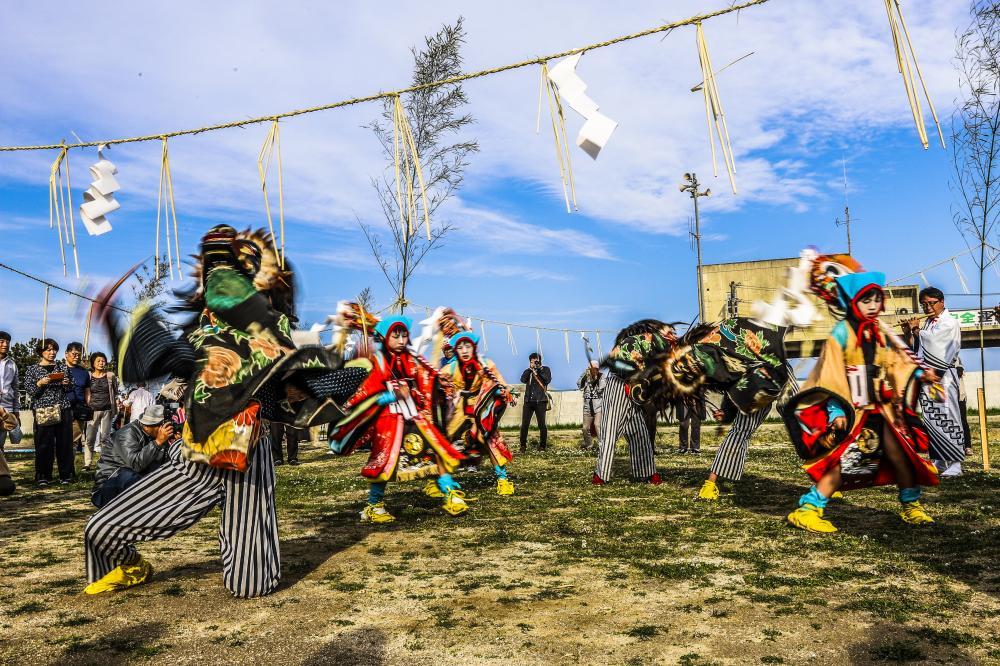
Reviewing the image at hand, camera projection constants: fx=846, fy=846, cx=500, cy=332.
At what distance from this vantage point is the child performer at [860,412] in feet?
20.0

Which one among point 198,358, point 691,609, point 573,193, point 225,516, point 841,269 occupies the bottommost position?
point 691,609

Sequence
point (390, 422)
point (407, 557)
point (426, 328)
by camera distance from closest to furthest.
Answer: point (407, 557)
point (390, 422)
point (426, 328)

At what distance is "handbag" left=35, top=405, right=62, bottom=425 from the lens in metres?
10.4

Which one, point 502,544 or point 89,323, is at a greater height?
point 89,323

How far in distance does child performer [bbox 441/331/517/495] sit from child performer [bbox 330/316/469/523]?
1210mm

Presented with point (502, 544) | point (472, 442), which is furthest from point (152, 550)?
point (472, 442)

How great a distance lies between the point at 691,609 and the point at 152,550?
3935 mm

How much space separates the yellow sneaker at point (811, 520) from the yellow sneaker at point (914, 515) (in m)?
0.61

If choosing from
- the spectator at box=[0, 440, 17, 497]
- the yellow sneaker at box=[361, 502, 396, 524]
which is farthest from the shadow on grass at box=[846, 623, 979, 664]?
the spectator at box=[0, 440, 17, 497]

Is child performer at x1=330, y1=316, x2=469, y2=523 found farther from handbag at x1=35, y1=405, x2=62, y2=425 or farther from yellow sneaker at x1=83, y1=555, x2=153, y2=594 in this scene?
handbag at x1=35, y1=405, x2=62, y2=425

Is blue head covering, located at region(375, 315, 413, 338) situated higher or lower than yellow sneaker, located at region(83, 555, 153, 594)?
higher

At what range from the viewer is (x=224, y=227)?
5.07 meters

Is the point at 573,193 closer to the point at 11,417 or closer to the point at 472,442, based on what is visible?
the point at 472,442

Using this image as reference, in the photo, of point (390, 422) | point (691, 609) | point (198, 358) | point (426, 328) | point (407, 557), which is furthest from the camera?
point (426, 328)
